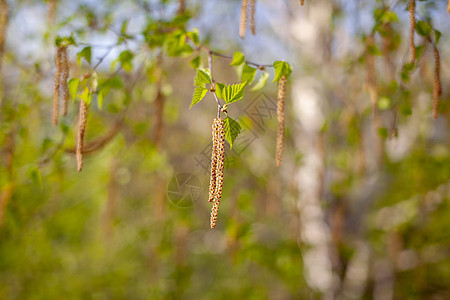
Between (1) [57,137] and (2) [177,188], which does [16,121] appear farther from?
(2) [177,188]

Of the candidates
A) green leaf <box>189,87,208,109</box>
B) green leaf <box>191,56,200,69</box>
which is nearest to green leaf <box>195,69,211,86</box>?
green leaf <box>189,87,208,109</box>

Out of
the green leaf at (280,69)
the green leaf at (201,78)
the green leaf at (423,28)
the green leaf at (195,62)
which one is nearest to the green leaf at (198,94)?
the green leaf at (201,78)

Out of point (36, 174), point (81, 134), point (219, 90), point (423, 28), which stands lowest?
point (36, 174)

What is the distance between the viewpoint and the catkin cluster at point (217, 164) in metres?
0.74

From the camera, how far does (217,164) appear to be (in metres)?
0.77

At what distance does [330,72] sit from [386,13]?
51.3 inches

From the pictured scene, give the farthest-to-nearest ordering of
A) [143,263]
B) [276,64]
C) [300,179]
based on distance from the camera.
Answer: [143,263], [300,179], [276,64]

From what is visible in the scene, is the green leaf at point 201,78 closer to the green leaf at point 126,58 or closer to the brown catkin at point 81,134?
the brown catkin at point 81,134

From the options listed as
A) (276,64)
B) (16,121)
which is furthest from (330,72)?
(16,121)

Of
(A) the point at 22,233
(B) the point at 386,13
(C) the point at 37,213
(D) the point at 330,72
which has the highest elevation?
(D) the point at 330,72

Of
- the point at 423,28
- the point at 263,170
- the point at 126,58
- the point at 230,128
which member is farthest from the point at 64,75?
the point at 263,170

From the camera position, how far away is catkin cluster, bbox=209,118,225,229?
0.74m

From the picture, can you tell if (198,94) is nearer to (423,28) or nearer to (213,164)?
(213,164)

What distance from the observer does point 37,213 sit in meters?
2.38
